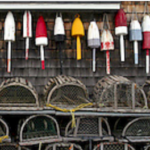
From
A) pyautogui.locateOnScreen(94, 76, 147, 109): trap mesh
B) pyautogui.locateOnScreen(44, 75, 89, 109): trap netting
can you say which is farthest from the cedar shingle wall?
A: pyautogui.locateOnScreen(44, 75, 89, 109): trap netting

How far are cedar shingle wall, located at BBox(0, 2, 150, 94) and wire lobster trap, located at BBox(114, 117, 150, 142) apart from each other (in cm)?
119

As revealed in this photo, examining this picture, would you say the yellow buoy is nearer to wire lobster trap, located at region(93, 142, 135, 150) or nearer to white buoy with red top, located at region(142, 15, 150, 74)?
white buoy with red top, located at region(142, 15, 150, 74)

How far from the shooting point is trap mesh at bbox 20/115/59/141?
172 inches

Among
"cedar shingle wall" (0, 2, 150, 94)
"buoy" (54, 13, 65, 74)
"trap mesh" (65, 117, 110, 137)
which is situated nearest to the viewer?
"trap mesh" (65, 117, 110, 137)

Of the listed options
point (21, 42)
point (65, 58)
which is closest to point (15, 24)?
point (21, 42)

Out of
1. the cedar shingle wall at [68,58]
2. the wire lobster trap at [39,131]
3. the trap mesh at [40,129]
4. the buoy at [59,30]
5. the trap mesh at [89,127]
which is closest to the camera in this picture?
the wire lobster trap at [39,131]

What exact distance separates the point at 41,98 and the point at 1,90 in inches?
42.1

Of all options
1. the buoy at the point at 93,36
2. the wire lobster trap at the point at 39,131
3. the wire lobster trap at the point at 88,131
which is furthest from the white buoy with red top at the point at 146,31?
the wire lobster trap at the point at 39,131

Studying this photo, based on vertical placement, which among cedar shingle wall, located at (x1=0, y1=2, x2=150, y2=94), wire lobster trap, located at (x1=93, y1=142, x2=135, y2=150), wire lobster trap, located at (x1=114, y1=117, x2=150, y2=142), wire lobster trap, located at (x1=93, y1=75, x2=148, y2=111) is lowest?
wire lobster trap, located at (x1=93, y1=142, x2=135, y2=150)

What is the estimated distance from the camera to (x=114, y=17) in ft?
18.1

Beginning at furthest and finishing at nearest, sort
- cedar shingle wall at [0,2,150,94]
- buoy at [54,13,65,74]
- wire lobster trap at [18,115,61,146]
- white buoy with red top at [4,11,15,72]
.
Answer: cedar shingle wall at [0,2,150,94] < buoy at [54,13,65,74] < white buoy with red top at [4,11,15,72] < wire lobster trap at [18,115,61,146]

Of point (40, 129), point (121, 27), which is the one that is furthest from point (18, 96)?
point (121, 27)

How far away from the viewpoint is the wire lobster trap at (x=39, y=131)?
4227mm

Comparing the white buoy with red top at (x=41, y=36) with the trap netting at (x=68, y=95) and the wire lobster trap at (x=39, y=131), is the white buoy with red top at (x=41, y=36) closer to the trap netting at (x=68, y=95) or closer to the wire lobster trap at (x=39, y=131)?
the trap netting at (x=68, y=95)
